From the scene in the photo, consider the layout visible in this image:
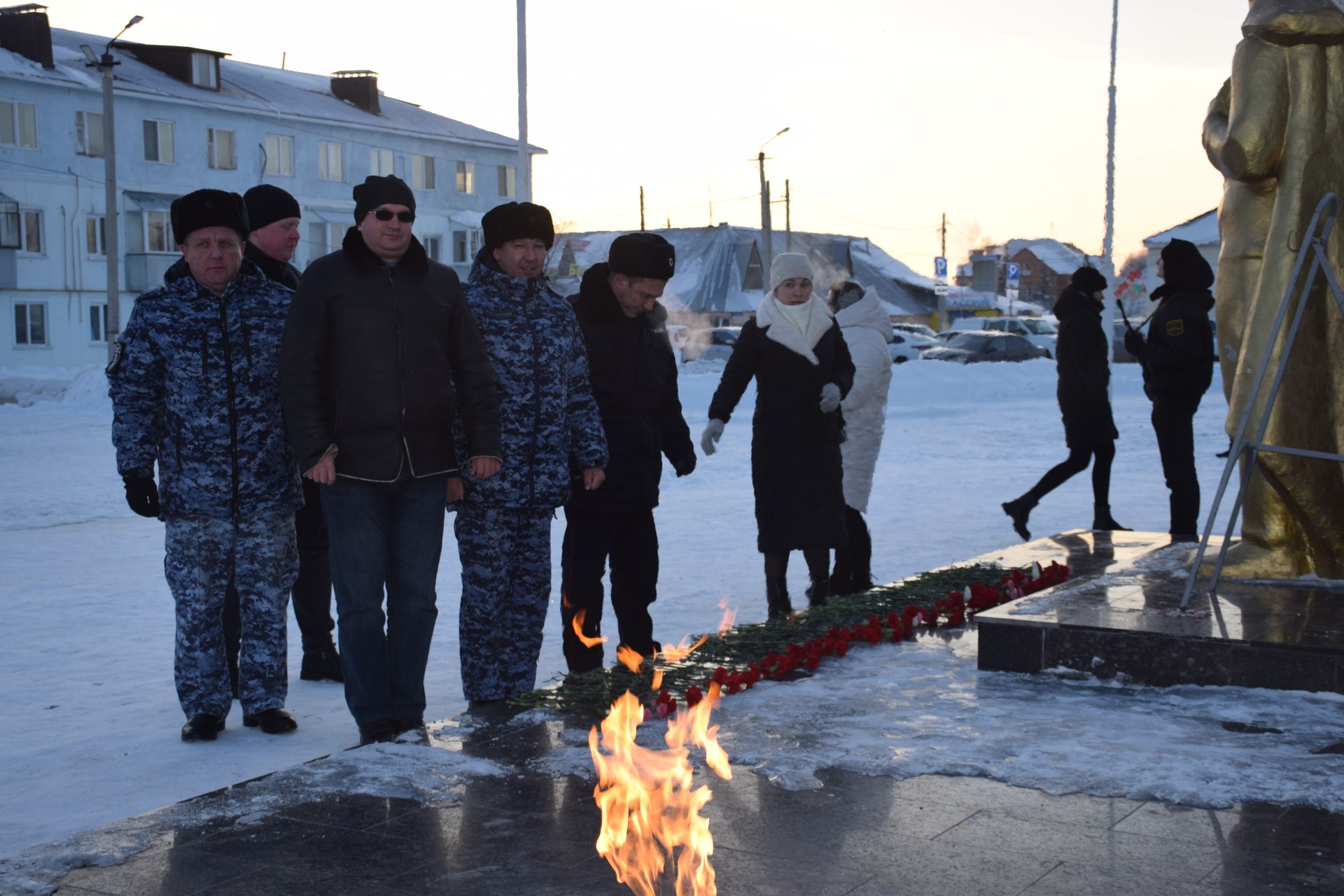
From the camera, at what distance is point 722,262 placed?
187 ft

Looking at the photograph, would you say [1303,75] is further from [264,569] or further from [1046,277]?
[1046,277]

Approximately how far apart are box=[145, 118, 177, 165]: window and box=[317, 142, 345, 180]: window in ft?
14.6

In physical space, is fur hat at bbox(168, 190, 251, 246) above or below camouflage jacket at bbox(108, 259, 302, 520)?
above

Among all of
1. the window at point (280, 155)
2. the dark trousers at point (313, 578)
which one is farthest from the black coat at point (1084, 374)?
the window at point (280, 155)

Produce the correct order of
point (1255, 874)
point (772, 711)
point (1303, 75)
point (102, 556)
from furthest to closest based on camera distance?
point (102, 556), point (1303, 75), point (772, 711), point (1255, 874)

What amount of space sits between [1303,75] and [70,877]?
5567 millimetres

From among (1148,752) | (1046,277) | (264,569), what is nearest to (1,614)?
(264,569)

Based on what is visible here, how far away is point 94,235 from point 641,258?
120 ft

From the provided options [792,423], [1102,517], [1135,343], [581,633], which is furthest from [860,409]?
[581,633]

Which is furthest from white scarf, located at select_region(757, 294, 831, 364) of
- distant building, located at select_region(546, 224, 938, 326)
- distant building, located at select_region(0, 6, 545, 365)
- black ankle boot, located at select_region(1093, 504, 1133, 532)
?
distant building, located at select_region(546, 224, 938, 326)

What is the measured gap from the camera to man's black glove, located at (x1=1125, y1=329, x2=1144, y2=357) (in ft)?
29.5

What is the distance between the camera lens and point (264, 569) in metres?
5.11

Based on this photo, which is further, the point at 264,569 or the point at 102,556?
the point at 102,556

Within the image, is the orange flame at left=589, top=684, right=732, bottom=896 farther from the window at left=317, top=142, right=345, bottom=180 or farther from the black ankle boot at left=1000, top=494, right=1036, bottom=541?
the window at left=317, top=142, right=345, bottom=180
